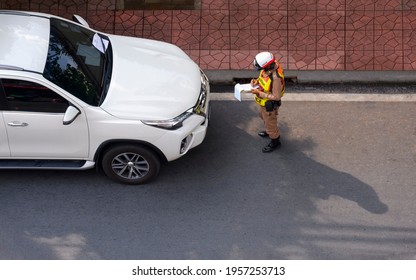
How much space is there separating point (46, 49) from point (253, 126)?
2.89 meters

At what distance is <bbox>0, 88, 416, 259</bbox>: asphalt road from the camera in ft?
21.1

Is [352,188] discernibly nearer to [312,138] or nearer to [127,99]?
[312,138]

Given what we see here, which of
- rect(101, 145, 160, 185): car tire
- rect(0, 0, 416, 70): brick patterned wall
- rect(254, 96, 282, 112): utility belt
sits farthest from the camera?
rect(0, 0, 416, 70): brick patterned wall

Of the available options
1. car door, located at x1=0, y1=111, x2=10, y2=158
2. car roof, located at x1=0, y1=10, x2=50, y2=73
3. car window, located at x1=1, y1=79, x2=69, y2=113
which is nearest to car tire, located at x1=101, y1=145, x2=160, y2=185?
car window, located at x1=1, y1=79, x2=69, y2=113

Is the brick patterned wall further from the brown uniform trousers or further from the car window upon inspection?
the car window

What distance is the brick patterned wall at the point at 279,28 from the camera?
9102 mm

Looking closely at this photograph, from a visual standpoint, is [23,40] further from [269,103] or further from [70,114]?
[269,103]

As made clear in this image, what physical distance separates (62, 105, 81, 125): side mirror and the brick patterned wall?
304cm

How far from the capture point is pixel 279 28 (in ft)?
31.0

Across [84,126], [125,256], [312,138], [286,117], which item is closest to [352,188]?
[312,138]

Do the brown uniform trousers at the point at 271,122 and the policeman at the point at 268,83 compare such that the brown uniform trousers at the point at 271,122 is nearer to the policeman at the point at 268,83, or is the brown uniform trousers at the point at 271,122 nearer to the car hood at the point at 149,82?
the policeman at the point at 268,83

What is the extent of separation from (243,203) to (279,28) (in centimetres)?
366

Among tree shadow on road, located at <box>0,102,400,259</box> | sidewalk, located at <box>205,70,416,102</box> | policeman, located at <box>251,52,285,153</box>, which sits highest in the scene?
policeman, located at <box>251,52,285,153</box>

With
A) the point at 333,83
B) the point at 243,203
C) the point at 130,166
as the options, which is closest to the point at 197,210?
the point at 243,203
